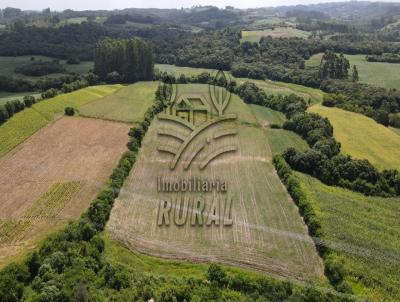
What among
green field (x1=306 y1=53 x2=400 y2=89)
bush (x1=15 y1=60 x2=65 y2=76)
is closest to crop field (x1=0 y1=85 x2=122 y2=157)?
bush (x1=15 y1=60 x2=65 y2=76)

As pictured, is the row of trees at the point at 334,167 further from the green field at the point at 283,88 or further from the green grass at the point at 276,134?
the green field at the point at 283,88

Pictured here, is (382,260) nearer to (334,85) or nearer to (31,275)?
(31,275)

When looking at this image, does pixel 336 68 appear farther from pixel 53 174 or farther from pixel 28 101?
pixel 53 174

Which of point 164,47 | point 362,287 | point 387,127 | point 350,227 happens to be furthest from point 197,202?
point 164,47

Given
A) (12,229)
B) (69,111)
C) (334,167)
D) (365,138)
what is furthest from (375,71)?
(12,229)

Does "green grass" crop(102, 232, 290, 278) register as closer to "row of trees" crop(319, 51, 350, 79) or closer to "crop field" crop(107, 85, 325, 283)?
"crop field" crop(107, 85, 325, 283)

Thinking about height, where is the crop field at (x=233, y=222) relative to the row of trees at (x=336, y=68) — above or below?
below

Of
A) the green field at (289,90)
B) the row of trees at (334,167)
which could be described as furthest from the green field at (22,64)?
the row of trees at (334,167)
